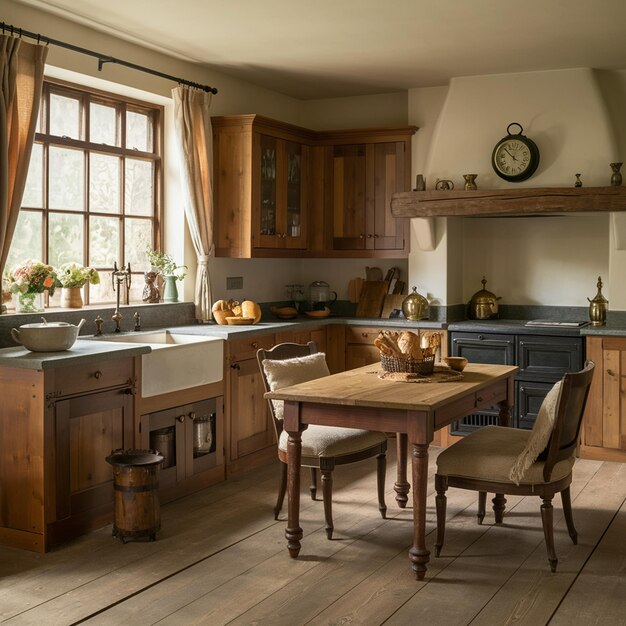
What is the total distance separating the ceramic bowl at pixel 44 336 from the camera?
4059mm

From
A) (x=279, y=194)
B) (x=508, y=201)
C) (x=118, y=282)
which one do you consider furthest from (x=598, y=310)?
(x=118, y=282)

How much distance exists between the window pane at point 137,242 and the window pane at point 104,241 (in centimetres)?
10

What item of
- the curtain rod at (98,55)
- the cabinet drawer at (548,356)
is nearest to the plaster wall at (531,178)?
the cabinet drawer at (548,356)

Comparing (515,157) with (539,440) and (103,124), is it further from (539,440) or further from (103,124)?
(539,440)

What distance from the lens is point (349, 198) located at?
264 inches

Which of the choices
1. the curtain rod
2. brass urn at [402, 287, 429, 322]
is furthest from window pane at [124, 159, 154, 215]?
brass urn at [402, 287, 429, 322]

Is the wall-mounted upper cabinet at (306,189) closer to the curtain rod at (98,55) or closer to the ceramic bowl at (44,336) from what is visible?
the curtain rod at (98,55)

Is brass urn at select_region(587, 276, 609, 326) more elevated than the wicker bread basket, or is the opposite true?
brass urn at select_region(587, 276, 609, 326)

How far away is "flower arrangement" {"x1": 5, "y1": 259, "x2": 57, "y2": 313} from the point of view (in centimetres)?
457

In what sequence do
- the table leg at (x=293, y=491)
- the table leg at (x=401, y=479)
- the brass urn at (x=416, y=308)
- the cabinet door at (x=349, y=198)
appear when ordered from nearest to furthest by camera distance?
the table leg at (x=293, y=491)
the table leg at (x=401, y=479)
the brass urn at (x=416, y=308)
the cabinet door at (x=349, y=198)

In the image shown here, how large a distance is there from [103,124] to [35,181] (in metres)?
0.68

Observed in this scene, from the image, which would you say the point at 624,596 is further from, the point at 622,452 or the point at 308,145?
the point at 308,145

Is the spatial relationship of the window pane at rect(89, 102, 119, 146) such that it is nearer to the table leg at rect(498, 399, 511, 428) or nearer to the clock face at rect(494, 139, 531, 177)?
the clock face at rect(494, 139, 531, 177)

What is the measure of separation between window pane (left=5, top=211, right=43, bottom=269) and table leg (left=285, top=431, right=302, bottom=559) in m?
2.13
